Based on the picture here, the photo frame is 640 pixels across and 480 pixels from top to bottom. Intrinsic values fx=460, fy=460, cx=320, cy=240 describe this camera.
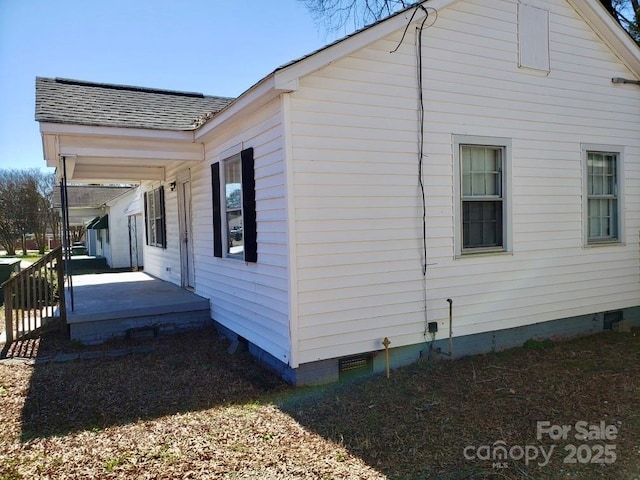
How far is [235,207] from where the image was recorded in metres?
6.52

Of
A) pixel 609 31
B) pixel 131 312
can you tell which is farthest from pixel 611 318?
pixel 131 312

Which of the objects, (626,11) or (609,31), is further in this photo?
(626,11)

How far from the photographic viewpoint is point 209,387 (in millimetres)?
5172

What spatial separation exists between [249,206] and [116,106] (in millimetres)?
3350

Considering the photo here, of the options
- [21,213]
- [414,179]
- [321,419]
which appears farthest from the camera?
[21,213]

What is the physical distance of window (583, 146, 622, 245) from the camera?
707cm

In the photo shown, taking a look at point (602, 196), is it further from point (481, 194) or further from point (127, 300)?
point (127, 300)

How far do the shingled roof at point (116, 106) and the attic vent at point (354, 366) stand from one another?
4.03m

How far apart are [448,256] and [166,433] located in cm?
372

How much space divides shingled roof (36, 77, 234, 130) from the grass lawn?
133 inches

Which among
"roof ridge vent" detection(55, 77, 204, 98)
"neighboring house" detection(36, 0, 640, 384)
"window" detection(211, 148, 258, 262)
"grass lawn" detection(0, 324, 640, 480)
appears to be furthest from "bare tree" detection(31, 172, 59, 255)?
"grass lawn" detection(0, 324, 640, 480)

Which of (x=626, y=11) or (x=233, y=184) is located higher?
(x=626, y=11)

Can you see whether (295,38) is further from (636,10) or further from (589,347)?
(636,10)

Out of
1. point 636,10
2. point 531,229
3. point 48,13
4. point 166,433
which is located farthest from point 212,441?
point 636,10
